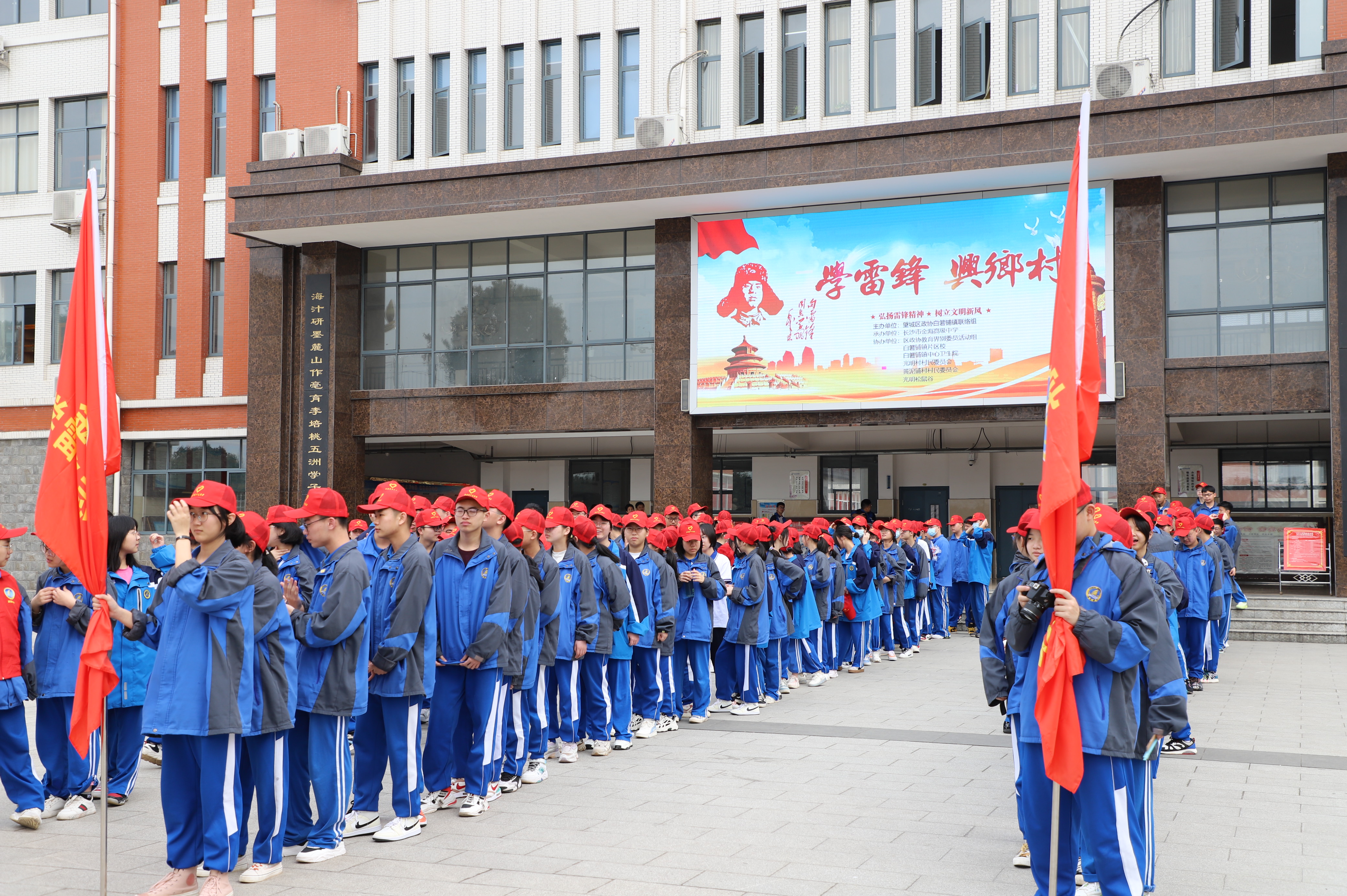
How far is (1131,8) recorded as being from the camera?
2047 cm

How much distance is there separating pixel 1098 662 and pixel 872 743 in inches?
196

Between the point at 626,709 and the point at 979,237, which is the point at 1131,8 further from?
the point at 626,709

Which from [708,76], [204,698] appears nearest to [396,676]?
[204,698]

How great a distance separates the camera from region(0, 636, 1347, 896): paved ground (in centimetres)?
589

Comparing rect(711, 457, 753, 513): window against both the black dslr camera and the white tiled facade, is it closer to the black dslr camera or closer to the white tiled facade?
the white tiled facade

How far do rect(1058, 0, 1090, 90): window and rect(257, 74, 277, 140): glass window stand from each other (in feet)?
52.8

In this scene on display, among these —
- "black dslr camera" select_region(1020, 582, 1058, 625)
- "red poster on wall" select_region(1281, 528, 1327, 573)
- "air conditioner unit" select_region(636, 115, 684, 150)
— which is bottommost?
"red poster on wall" select_region(1281, 528, 1327, 573)

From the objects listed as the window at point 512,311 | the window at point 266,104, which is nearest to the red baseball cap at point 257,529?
the window at point 512,311

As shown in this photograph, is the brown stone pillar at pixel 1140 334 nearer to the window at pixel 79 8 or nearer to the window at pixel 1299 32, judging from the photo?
the window at pixel 1299 32

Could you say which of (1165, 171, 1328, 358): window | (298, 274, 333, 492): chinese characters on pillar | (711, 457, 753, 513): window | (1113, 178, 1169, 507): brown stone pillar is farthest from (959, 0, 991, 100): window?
(298, 274, 333, 492): chinese characters on pillar

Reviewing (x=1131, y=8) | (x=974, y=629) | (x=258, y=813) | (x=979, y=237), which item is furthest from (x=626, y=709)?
(x=1131, y=8)

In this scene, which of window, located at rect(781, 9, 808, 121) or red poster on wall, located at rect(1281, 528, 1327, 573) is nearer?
red poster on wall, located at rect(1281, 528, 1327, 573)

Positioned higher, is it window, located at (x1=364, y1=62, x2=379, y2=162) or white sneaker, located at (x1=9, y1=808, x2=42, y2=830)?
window, located at (x1=364, y1=62, x2=379, y2=162)

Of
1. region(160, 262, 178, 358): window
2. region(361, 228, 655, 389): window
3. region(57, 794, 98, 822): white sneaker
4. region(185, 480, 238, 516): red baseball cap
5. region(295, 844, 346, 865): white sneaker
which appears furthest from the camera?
region(160, 262, 178, 358): window
